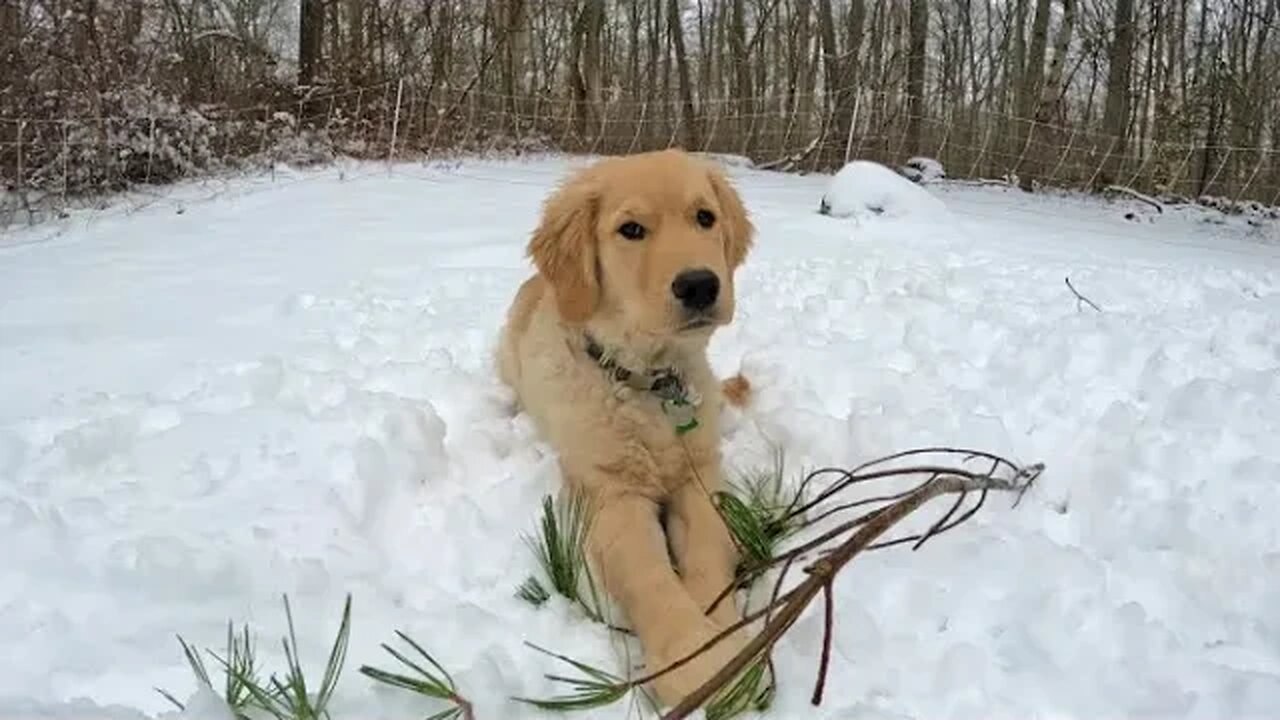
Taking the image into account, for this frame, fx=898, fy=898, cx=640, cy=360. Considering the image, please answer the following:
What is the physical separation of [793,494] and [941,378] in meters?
1.12

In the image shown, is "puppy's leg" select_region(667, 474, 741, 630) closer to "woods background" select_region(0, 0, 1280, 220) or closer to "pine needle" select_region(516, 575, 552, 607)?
"pine needle" select_region(516, 575, 552, 607)

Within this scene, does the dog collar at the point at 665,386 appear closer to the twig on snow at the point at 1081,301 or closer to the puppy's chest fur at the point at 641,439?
the puppy's chest fur at the point at 641,439

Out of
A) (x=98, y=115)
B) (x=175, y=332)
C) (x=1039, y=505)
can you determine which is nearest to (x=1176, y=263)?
(x=1039, y=505)

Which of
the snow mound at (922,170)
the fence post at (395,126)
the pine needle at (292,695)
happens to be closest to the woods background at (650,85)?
the fence post at (395,126)

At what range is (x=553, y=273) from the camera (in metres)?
2.62

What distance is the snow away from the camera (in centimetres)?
155

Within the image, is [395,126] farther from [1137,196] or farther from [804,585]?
[804,585]

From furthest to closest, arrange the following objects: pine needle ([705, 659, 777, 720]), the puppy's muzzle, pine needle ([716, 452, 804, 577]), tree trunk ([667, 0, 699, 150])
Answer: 1. tree trunk ([667, 0, 699, 150])
2. the puppy's muzzle
3. pine needle ([716, 452, 804, 577])
4. pine needle ([705, 659, 777, 720])

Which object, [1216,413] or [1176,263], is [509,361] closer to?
[1216,413]

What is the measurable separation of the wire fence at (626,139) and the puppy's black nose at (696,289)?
8312 millimetres

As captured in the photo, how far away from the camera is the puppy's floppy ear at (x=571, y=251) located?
101 inches

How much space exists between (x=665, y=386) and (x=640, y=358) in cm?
11

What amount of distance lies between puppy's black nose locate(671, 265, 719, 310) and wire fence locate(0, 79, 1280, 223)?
27.3ft

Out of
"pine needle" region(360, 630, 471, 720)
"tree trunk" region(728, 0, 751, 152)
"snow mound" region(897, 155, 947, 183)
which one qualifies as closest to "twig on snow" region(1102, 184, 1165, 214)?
"snow mound" region(897, 155, 947, 183)
